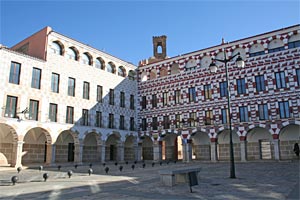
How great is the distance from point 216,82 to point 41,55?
1887 cm

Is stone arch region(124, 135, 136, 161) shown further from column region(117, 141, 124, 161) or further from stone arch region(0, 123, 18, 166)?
stone arch region(0, 123, 18, 166)

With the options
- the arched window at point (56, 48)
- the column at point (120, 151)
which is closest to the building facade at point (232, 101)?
the column at point (120, 151)

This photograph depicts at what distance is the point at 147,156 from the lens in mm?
37500

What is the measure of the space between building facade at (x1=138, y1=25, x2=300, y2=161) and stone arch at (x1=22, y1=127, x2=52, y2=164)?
1278 cm

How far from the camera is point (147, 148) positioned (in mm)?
37656

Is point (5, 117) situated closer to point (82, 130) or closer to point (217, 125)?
point (82, 130)

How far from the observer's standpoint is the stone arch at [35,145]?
86.2 feet

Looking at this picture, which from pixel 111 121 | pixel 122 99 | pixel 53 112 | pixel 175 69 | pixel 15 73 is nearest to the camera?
pixel 15 73

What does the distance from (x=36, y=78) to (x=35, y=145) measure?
6946 mm

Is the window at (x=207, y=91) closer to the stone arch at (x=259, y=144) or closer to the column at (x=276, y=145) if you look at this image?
the stone arch at (x=259, y=144)

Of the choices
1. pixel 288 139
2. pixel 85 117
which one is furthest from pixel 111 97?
pixel 288 139

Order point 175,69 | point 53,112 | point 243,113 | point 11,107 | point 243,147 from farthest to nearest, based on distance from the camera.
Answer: point 175,69 → point 243,113 → point 243,147 → point 53,112 → point 11,107

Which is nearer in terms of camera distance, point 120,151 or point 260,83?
Answer: point 260,83

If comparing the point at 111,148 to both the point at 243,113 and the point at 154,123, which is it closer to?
the point at 154,123
